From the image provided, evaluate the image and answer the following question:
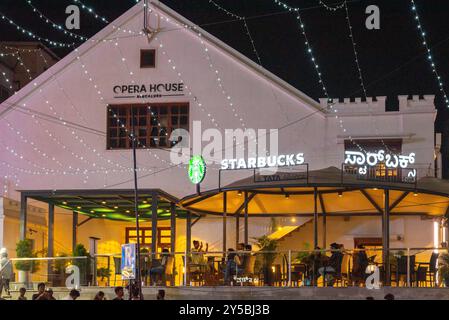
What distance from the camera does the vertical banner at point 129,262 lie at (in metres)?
19.4


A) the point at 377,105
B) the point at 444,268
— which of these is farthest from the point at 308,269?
the point at 377,105

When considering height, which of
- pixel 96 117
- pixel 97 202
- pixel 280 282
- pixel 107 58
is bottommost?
pixel 280 282

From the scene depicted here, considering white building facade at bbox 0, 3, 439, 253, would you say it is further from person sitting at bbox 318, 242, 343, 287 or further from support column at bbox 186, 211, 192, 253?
person sitting at bbox 318, 242, 343, 287

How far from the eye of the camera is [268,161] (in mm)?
27141

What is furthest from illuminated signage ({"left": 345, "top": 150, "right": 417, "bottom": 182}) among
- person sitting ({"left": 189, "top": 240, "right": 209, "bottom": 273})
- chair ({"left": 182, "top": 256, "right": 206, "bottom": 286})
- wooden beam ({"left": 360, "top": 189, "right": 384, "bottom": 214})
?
chair ({"left": 182, "top": 256, "right": 206, "bottom": 286})

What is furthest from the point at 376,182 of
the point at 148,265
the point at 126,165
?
the point at 126,165

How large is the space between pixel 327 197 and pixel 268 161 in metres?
2.21

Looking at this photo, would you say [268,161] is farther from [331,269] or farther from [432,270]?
[432,270]

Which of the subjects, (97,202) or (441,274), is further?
(97,202)

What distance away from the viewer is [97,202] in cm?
2744

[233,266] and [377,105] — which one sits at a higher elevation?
[377,105]

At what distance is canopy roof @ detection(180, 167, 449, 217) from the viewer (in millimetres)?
22328

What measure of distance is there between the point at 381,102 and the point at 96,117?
10.1m

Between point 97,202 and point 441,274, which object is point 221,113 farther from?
point 441,274
